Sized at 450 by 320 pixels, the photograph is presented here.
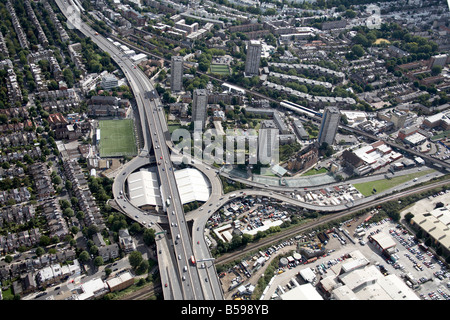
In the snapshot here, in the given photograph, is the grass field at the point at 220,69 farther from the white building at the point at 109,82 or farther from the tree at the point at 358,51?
the tree at the point at 358,51

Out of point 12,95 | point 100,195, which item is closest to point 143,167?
point 100,195

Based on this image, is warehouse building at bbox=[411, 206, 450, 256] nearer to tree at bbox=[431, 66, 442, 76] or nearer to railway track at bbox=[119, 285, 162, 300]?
railway track at bbox=[119, 285, 162, 300]

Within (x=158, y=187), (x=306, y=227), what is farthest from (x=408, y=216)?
(x=158, y=187)

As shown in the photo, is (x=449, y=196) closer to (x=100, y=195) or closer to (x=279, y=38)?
(x=100, y=195)

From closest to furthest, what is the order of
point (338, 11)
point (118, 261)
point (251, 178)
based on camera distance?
1. point (118, 261)
2. point (251, 178)
3. point (338, 11)

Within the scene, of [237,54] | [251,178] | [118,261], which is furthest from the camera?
[237,54]

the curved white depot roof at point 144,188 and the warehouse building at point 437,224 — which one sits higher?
the curved white depot roof at point 144,188

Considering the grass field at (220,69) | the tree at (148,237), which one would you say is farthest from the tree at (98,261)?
the grass field at (220,69)
